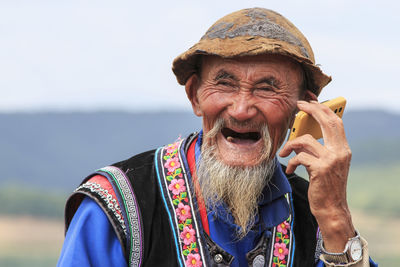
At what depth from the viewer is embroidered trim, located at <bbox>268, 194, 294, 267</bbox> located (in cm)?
357

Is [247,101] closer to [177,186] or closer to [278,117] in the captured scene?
[278,117]

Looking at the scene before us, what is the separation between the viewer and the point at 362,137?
882 inches

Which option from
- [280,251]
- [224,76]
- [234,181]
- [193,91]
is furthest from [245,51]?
[280,251]

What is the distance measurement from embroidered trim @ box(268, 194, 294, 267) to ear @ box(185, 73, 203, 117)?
789 millimetres

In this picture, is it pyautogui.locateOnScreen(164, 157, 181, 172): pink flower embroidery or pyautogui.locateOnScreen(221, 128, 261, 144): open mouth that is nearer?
pyautogui.locateOnScreen(221, 128, 261, 144): open mouth

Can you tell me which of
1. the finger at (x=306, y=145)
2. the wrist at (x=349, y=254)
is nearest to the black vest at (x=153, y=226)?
the wrist at (x=349, y=254)

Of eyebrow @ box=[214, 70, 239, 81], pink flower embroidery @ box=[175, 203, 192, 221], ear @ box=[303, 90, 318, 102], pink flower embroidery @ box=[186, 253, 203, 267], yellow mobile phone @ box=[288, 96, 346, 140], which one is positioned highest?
eyebrow @ box=[214, 70, 239, 81]

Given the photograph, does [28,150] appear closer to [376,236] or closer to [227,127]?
[376,236]

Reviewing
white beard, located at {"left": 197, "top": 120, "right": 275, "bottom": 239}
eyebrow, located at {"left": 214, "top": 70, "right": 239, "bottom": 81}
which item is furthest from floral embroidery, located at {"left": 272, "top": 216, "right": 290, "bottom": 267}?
eyebrow, located at {"left": 214, "top": 70, "right": 239, "bottom": 81}

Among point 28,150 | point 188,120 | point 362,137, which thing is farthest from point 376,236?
point 28,150

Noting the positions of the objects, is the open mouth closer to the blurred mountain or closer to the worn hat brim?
the worn hat brim

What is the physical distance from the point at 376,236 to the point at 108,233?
14.2m

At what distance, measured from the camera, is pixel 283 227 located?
12.1ft

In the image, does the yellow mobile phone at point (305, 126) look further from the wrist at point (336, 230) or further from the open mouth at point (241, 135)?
the wrist at point (336, 230)
